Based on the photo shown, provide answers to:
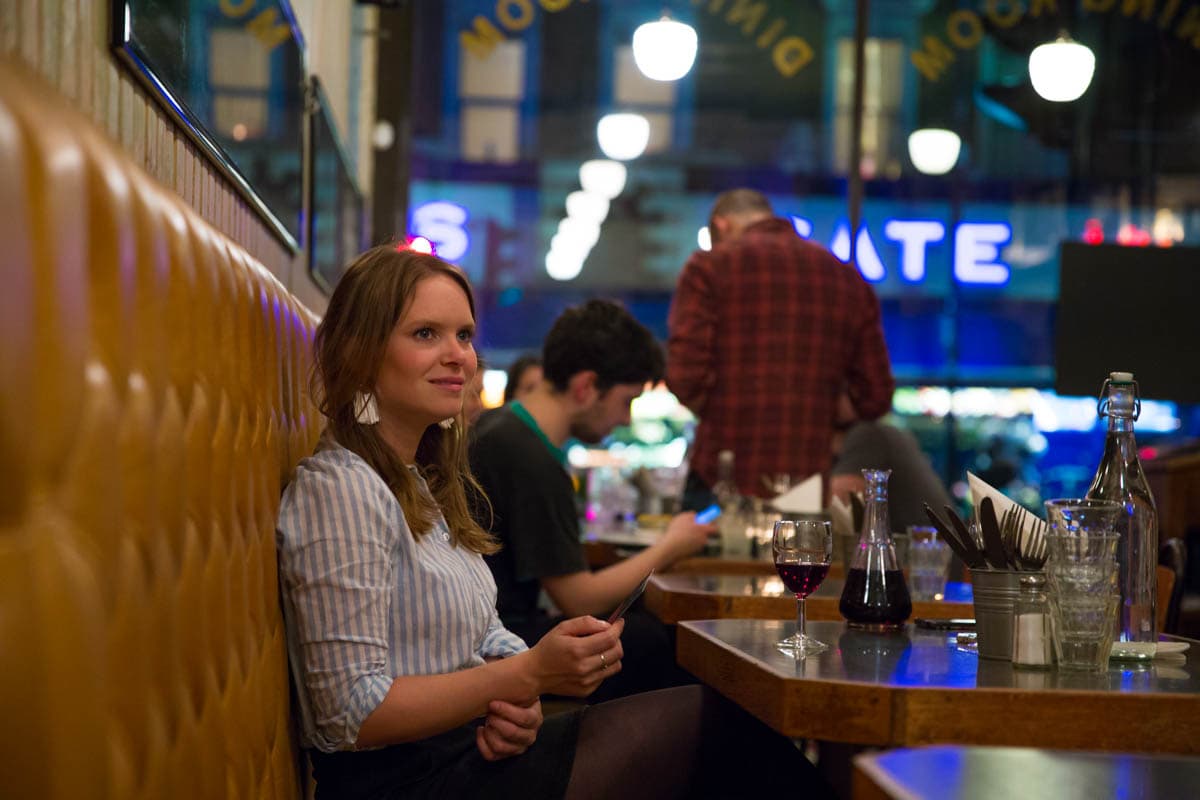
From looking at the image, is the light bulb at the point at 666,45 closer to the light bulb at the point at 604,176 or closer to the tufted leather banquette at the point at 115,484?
the light bulb at the point at 604,176

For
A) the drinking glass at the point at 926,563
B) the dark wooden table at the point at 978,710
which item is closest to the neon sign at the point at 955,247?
the drinking glass at the point at 926,563

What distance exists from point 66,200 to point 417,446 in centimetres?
116

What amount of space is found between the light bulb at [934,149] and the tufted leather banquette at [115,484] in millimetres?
6758

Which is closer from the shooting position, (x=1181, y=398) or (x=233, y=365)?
(x=233, y=365)

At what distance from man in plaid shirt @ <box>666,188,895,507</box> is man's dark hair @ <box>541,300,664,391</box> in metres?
0.74

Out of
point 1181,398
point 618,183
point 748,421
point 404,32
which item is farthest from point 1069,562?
point 618,183

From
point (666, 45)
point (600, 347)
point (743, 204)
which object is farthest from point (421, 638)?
point (666, 45)

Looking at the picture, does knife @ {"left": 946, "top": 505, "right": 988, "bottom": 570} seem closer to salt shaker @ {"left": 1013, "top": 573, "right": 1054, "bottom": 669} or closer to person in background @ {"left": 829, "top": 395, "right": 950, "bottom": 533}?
salt shaker @ {"left": 1013, "top": 573, "right": 1054, "bottom": 669}

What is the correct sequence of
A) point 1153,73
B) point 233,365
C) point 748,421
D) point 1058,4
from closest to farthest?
point 233,365 < point 748,421 < point 1058,4 < point 1153,73

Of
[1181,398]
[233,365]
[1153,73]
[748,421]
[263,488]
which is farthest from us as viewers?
[1153,73]

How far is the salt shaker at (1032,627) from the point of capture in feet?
5.14

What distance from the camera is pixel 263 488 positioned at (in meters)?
1.54

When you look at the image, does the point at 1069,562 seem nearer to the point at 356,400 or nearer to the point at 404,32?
the point at 356,400

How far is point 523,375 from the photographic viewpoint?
5258 millimetres
